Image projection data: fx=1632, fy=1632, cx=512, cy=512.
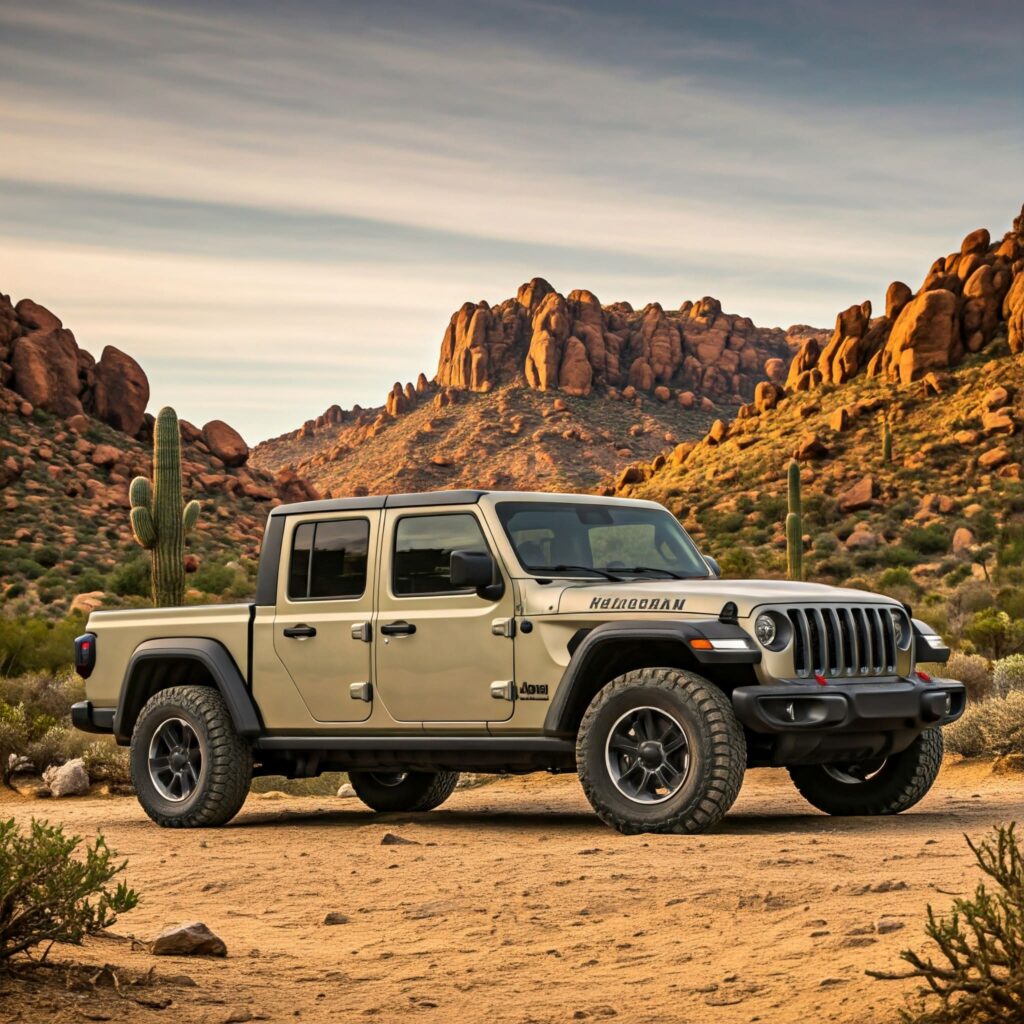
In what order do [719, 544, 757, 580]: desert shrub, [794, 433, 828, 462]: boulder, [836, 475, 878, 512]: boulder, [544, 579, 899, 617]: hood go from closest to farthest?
[544, 579, 899, 617]: hood → [719, 544, 757, 580]: desert shrub → [836, 475, 878, 512]: boulder → [794, 433, 828, 462]: boulder

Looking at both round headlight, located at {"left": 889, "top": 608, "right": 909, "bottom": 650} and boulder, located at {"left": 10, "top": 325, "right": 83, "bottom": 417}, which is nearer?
round headlight, located at {"left": 889, "top": 608, "right": 909, "bottom": 650}

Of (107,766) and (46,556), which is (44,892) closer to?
(107,766)

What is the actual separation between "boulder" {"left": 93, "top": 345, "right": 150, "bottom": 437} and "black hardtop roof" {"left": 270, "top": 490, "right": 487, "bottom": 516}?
51.8m

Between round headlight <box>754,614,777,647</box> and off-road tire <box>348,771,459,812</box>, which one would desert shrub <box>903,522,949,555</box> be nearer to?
off-road tire <box>348,771,459,812</box>

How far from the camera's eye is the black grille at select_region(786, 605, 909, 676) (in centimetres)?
984

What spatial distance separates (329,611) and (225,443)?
54.2 meters

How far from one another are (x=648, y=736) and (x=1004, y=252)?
5599 centimetres

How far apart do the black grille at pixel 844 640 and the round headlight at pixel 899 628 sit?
0.06 meters

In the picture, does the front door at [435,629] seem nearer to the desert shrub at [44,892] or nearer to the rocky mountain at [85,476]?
the desert shrub at [44,892]

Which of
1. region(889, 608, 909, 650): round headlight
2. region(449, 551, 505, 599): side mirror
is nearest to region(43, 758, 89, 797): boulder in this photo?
region(449, 551, 505, 599): side mirror

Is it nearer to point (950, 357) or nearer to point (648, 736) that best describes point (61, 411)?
point (950, 357)

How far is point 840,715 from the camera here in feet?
31.5

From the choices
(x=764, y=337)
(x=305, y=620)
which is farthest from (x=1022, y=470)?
(x=764, y=337)

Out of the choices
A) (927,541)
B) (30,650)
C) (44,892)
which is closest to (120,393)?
(927,541)
